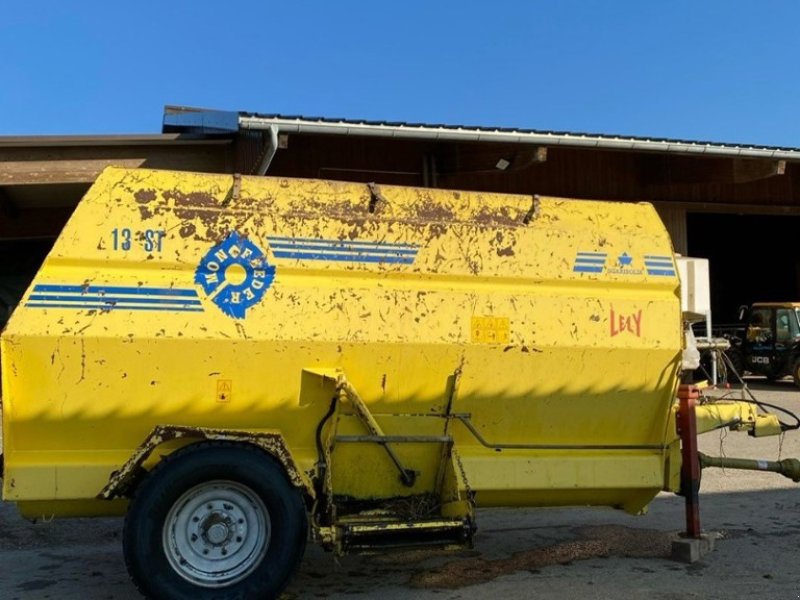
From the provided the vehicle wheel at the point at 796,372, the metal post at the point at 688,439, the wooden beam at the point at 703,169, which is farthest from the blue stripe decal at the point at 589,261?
the vehicle wheel at the point at 796,372

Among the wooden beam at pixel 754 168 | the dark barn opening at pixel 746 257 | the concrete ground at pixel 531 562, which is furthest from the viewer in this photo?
the dark barn opening at pixel 746 257

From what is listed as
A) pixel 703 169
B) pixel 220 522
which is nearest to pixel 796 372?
pixel 703 169

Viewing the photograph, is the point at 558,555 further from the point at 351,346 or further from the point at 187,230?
the point at 187,230

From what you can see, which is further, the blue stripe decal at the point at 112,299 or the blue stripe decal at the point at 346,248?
the blue stripe decal at the point at 346,248

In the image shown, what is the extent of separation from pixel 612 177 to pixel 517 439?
1128 cm

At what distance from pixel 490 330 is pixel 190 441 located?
2032mm

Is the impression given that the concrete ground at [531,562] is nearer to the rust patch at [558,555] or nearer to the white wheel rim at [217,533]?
the rust patch at [558,555]

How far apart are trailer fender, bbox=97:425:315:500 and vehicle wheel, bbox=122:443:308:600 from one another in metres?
0.05

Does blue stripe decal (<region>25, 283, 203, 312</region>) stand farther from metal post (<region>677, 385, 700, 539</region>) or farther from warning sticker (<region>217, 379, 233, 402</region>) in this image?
metal post (<region>677, 385, 700, 539</region>)

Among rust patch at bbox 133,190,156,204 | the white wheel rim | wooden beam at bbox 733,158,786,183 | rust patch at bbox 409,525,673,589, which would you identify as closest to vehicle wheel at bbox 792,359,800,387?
wooden beam at bbox 733,158,786,183

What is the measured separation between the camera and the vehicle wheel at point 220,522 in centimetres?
432

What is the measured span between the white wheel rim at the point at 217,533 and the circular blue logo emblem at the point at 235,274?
1.09 meters

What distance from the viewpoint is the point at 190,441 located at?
4535mm

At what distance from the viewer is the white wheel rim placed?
4418 mm
